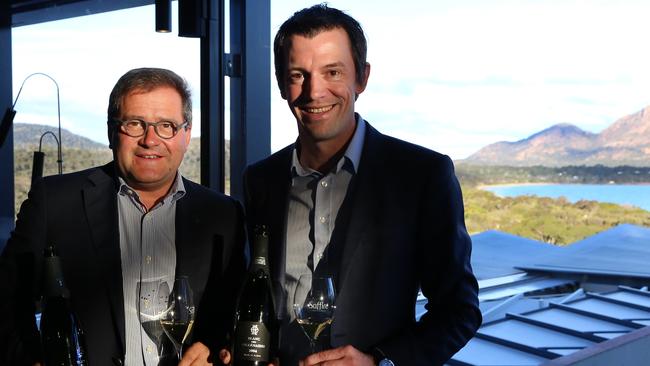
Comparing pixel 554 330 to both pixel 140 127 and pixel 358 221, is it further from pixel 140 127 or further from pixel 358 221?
pixel 140 127

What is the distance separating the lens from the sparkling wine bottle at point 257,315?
1659mm

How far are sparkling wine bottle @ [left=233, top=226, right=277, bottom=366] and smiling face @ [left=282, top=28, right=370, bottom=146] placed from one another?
353 millimetres

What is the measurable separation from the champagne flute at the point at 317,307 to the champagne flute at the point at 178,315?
0.24m

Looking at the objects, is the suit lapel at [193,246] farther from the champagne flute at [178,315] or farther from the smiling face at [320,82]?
the smiling face at [320,82]

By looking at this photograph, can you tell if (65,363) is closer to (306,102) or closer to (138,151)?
(138,151)

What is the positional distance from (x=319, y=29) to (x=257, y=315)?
700mm

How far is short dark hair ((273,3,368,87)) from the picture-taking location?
6.36ft

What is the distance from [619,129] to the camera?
15.5ft

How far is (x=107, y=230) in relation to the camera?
1.98 m

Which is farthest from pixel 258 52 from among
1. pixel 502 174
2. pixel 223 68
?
pixel 502 174

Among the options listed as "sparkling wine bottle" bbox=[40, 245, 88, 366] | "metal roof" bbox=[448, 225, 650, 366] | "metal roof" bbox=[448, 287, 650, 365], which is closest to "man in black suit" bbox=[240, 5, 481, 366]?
"sparkling wine bottle" bbox=[40, 245, 88, 366]

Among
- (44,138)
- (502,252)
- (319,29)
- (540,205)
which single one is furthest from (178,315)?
(502,252)

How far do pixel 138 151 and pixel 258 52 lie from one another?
2942mm

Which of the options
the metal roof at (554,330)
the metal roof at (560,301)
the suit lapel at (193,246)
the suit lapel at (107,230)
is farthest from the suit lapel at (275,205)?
the metal roof at (554,330)
